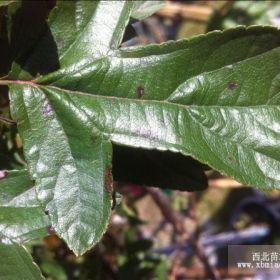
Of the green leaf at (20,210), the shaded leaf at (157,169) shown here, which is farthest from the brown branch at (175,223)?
the green leaf at (20,210)

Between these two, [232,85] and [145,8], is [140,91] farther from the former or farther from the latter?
[145,8]

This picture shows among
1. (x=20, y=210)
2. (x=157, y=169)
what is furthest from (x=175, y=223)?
(x=20, y=210)

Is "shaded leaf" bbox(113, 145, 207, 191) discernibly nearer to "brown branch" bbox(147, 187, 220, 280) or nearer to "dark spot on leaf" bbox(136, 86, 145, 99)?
"dark spot on leaf" bbox(136, 86, 145, 99)

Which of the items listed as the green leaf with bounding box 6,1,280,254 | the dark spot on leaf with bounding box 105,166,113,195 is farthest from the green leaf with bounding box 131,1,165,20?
the dark spot on leaf with bounding box 105,166,113,195

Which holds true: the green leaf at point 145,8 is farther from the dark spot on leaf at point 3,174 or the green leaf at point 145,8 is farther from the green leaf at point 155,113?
the dark spot on leaf at point 3,174

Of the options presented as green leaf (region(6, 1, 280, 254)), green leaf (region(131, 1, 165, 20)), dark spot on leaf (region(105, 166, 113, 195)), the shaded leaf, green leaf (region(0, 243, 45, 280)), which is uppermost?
green leaf (region(131, 1, 165, 20))

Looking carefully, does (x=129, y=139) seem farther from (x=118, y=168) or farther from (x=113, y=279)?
(x=113, y=279)
